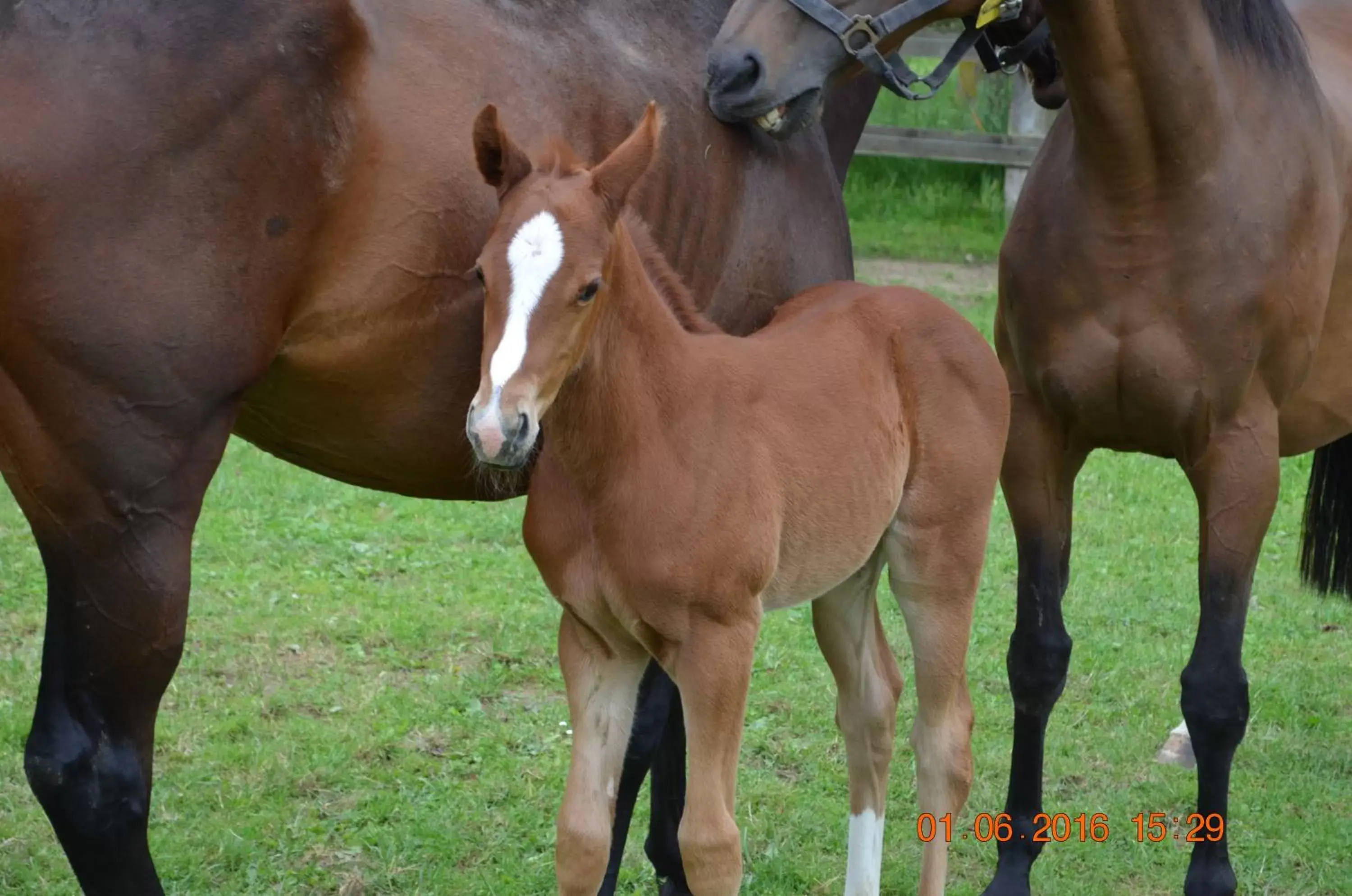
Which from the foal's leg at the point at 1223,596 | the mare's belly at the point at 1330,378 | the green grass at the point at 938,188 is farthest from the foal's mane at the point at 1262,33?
the green grass at the point at 938,188

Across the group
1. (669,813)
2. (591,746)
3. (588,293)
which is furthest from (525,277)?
(669,813)

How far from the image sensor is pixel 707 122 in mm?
3223

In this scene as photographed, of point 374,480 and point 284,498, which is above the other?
point 374,480

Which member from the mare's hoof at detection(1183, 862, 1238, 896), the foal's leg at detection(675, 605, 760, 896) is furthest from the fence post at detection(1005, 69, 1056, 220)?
the foal's leg at detection(675, 605, 760, 896)

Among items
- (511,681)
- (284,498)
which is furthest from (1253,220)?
(284,498)

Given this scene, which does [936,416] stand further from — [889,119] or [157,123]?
[889,119]

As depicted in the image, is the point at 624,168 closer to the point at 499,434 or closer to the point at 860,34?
the point at 499,434

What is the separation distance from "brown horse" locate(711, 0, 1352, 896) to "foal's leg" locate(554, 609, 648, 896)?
3.72 feet

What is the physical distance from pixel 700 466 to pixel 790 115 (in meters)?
0.77

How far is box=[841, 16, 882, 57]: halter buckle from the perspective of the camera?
3.04m

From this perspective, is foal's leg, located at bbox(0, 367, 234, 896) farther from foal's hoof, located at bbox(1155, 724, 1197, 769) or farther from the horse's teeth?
foal's hoof, located at bbox(1155, 724, 1197, 769)

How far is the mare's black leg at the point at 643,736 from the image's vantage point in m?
3.34

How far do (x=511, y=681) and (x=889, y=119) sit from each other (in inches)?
383

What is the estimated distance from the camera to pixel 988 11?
3230 mm
